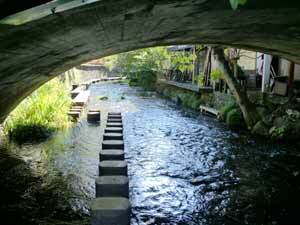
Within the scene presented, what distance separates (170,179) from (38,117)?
580cm

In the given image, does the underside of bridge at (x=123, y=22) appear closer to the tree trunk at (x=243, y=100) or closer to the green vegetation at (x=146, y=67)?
the tree trunk at (x=243, y=100)

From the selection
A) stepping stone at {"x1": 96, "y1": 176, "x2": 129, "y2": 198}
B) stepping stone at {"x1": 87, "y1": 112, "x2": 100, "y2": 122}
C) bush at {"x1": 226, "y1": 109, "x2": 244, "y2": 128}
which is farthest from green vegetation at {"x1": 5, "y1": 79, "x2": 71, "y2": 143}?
bush at {"x1": 226, "y1": 109, "x2": 244, "y2": 128}

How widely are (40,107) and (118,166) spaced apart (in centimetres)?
653

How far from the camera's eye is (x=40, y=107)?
11508mm

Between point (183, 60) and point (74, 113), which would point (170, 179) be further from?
point (183, 60)

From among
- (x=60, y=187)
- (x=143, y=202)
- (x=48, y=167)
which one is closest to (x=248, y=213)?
(x=143, y=202)

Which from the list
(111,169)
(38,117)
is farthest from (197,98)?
(111,169)

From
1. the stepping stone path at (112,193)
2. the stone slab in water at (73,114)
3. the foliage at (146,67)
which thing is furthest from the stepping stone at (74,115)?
the foliage at (146,67)

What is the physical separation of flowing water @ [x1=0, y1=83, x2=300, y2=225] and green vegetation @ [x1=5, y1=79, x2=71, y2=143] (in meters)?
0.60

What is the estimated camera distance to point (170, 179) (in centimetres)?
744

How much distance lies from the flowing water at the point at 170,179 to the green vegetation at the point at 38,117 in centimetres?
60

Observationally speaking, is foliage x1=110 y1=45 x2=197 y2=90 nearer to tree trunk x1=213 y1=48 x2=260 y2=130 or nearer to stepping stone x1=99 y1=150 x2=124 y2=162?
tree trunk x1=213 y1=48 x2=260 y2=130

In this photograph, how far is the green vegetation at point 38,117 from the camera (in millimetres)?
10430

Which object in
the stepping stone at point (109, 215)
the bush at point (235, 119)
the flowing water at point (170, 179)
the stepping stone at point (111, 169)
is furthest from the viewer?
the bush at point (235, 119)
